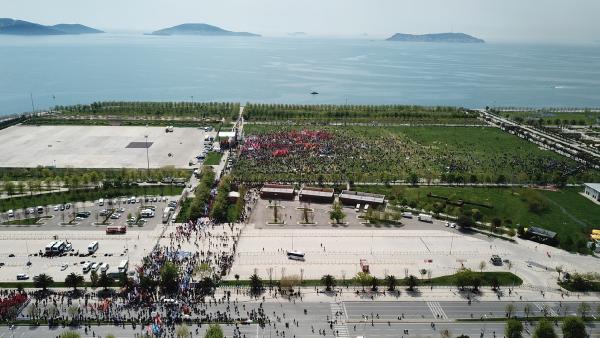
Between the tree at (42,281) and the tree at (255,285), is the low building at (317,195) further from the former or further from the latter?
the tree at (42,281)

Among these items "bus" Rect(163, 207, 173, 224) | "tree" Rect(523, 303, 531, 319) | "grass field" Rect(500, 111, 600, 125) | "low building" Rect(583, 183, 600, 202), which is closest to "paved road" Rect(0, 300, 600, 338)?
"tree" Rect(523, 303, 531, 319)

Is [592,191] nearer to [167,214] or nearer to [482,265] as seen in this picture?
[482,265]

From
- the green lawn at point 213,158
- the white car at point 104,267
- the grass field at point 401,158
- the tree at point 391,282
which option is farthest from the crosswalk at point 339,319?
the green lawn at point 213,158

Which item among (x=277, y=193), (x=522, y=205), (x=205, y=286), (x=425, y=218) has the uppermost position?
(x=277, y=193)

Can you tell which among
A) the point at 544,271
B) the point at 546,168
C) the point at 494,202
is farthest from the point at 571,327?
the point at 546,168

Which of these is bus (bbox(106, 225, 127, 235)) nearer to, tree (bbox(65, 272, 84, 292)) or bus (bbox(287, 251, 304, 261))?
tree (bbox(65, 272, 84, 292))

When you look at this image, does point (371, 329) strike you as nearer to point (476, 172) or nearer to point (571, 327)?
point (571, 327)

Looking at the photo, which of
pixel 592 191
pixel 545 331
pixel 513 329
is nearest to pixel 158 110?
pixel 592 191
